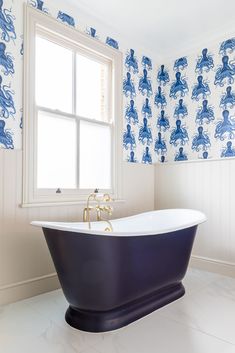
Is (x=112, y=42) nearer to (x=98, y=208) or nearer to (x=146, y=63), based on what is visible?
(x=146, y=63)

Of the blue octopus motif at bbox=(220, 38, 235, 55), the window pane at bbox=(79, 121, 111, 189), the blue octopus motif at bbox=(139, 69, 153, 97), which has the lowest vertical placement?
the window pane at bbox=(79, 121, 111, 189)

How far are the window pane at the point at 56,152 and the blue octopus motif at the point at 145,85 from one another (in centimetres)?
115

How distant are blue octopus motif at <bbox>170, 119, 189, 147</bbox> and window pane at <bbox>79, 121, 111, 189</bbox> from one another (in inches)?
36.9

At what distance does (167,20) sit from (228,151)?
1512 millimetres

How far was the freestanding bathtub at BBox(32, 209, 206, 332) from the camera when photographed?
170 centimetres

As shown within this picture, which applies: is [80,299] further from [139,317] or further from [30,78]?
[30,78]

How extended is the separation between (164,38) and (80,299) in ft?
9.55

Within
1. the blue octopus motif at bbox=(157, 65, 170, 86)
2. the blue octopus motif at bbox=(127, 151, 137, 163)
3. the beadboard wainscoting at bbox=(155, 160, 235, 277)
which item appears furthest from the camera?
the blue octopus motif at bbox=(157, 65, 170, 86)

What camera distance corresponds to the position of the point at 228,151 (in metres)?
2.96

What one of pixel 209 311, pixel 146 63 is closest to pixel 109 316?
pixel 209 311

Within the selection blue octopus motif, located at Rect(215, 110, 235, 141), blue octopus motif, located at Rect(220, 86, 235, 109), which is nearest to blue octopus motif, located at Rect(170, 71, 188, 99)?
blue octopus motif, located at Rect(220, 86, 235, 109)

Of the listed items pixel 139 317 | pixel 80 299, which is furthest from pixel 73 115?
pixel 139 317

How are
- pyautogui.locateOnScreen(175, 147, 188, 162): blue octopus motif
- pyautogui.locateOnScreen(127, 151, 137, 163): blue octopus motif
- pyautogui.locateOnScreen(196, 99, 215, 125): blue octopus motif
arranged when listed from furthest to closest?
pyautogui.locateOnScreen(175, 147, 188, 162): blue octopus motif, pyautogui.locateOnScreen(127, 151, 137, 163): blue octopus motif, pyautogui.locateOnScreen(196, 99, 215, 125): blue octopus motif

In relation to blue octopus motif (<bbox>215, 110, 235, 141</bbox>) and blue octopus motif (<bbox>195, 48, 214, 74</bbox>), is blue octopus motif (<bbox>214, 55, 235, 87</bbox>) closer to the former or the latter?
blue octopus motif (<bbox>195, 48, 214, 74</bbox>)
